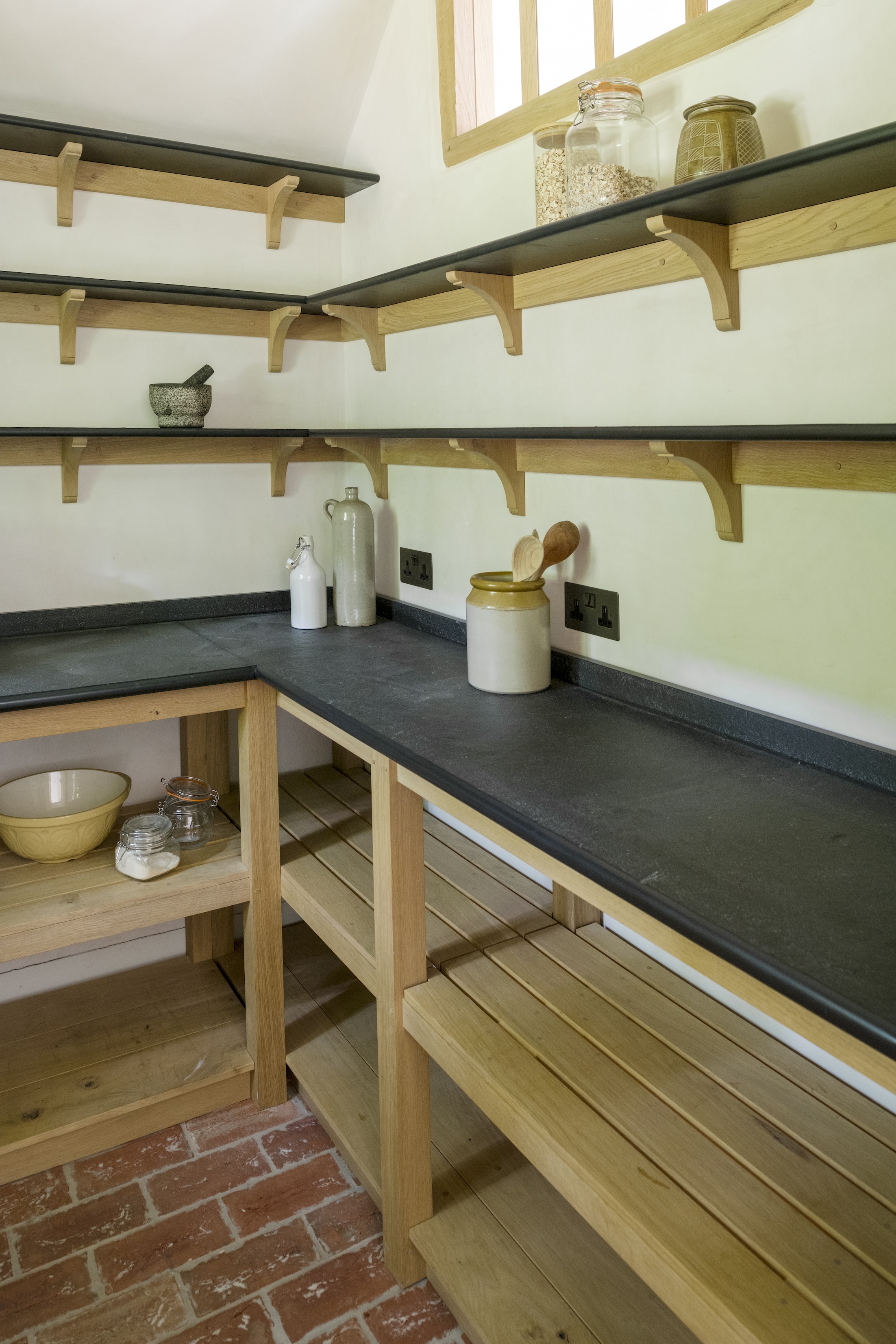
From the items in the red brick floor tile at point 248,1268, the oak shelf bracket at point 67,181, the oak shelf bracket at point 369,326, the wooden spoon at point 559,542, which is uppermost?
the oak shelf bracket at point 67,181

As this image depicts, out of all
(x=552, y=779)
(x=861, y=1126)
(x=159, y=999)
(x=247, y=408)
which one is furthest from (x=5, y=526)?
(x=861, y=1126)

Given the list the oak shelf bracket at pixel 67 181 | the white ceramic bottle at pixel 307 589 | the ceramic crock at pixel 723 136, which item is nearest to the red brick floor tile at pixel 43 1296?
the white ceramic bottle at pixel 307 589

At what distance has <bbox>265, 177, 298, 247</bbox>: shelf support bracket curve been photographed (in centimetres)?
247

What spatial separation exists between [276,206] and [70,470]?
2.92ft

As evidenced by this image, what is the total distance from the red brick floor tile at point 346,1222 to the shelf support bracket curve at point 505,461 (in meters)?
1.45

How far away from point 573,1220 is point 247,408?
2.09 m

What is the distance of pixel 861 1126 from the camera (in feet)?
4.45

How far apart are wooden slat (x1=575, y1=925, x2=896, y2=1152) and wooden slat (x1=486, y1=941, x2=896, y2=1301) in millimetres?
35

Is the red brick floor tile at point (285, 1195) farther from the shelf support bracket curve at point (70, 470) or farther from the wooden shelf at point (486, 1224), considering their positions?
the shelf support bracket curve at point (70, 470)

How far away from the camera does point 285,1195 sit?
1974 millimetres

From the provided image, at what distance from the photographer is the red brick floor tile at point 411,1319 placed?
1659 mm

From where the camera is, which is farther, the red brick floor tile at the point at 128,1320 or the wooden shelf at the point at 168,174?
the wooden shelf at the point at 168,174

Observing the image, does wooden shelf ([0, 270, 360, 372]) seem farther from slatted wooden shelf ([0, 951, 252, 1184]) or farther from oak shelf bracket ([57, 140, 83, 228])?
slatted wooden shelf ([0, 951, 252, 1184])

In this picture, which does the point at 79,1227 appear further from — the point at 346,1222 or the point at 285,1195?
the point at 346,1222
